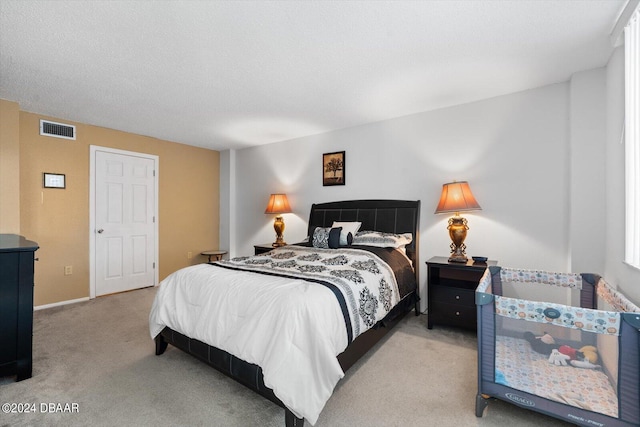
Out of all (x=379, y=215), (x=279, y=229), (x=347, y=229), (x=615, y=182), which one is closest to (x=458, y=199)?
(x=379, y=215)

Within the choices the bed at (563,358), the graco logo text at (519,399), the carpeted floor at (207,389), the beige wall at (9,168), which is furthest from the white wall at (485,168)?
the beige wall at (9,168)

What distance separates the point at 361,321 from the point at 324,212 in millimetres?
2297

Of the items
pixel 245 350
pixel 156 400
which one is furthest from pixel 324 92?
pixel 156 400

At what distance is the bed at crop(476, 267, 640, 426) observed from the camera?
4.42 ft

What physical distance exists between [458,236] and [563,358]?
1562 mm

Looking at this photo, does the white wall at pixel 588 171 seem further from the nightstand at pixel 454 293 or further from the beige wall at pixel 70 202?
the beige wall at pixel 70 202

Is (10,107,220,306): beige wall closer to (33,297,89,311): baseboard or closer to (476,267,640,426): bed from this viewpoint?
(33,297,89,311): baseboard

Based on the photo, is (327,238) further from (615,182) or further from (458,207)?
(615,182)

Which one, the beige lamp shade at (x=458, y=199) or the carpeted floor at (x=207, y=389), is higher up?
the beige lamp shade at (x=458, y=199)

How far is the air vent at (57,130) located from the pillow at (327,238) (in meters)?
3.48

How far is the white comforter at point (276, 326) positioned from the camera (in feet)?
4.95

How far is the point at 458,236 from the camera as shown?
2.97 m

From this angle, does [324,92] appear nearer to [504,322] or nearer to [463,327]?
[504,322]

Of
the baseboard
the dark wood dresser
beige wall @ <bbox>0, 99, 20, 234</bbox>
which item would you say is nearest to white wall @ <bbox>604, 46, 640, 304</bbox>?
the dark wood dresser
